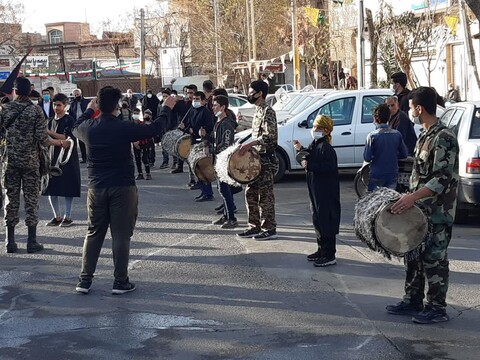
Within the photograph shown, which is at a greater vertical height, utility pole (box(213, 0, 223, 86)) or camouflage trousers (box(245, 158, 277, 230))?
utility pole (box(213, 0, 223, 86))

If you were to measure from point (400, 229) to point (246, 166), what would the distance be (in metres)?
3.50

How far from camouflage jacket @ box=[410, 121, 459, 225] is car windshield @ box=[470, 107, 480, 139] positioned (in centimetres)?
433

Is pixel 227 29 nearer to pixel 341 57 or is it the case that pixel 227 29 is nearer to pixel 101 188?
pixel 341 57

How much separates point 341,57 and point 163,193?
2607 centimetres

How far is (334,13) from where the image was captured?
37.4 meters

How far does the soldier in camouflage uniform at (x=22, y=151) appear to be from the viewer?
9.32 meters

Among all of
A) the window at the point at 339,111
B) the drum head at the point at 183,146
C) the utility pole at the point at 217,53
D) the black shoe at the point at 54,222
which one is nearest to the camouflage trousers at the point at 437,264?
the black shoe at the point at 54,222

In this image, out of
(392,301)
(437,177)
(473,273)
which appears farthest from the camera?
(473,273)

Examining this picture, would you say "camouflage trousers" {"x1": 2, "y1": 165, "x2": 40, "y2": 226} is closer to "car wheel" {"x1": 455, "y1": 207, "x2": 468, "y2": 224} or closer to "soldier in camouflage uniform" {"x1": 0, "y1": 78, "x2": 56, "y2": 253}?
"soldier in camouflage uniform" {"x1": 0, "y1": 78, "x2": 56, "y2": 253}

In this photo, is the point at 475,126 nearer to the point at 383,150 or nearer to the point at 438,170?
the point at 383,150

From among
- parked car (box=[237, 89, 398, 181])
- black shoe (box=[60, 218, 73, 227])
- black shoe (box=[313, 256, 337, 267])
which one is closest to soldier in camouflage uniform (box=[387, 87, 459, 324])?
black shoe (box=[313, 256, 337, 267])

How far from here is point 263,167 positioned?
962 cm

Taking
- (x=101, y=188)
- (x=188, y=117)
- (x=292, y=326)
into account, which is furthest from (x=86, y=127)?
(x=188, y=117)

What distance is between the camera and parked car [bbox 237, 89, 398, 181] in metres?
14.9
